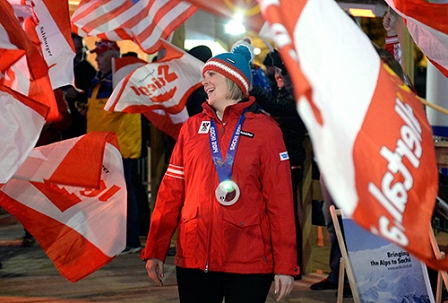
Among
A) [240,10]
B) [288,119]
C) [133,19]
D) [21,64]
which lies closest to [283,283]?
[240,10]

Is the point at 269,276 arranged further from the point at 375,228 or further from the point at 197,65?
the point at 197,65

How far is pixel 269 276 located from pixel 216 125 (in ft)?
2.75

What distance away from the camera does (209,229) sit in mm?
3646

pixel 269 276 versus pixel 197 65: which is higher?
pixel 269 276

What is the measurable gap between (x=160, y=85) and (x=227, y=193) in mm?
3980

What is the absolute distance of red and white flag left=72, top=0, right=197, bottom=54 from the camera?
734cm

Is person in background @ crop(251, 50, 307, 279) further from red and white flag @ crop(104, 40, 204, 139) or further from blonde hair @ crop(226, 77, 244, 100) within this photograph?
blonde hair @ crop(226, 77, 244, 100)

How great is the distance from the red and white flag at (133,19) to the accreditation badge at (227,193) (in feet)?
13.2

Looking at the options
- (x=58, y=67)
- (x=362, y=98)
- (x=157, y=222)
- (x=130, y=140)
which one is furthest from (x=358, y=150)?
(x=130, y=140)

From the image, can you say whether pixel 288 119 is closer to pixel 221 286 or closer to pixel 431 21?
pixel 431 21

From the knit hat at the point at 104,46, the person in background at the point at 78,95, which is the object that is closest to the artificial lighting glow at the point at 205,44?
the person in background at the point at 78,95

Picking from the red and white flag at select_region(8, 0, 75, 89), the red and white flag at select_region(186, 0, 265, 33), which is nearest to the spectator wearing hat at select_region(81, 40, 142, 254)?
the red and white flag at select_region(8, 0, 75, 89)

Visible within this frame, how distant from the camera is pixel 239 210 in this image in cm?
366

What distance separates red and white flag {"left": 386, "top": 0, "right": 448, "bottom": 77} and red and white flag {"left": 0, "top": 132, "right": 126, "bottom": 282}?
239 centimetres
